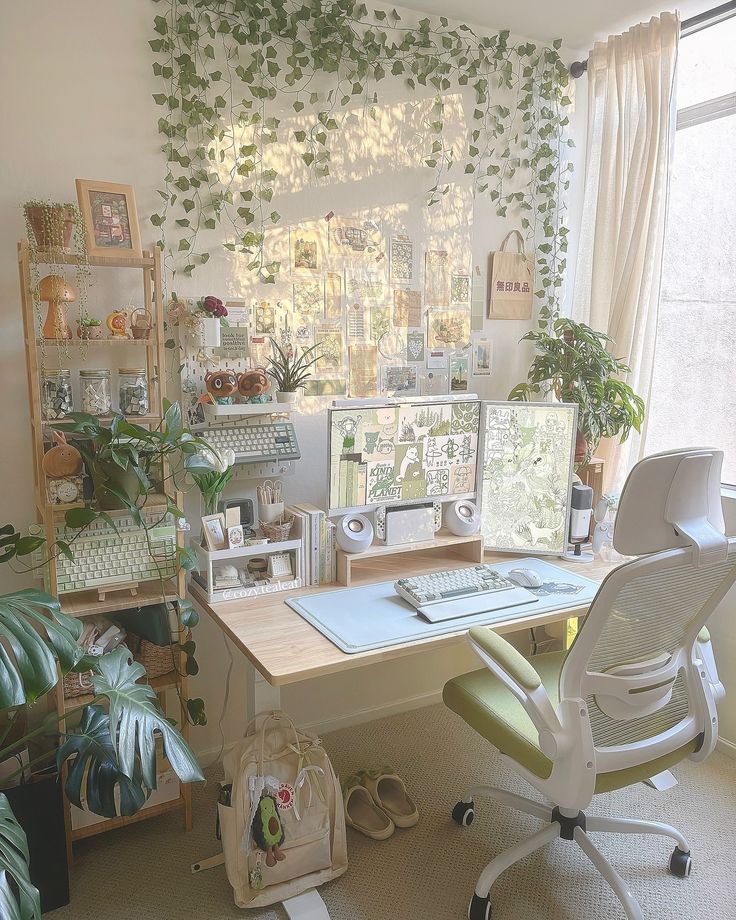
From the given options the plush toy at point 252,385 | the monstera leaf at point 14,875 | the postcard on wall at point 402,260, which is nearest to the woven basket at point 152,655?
the monstera leaf at point 14,875

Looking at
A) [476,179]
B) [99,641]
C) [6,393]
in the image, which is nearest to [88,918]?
[99,641]

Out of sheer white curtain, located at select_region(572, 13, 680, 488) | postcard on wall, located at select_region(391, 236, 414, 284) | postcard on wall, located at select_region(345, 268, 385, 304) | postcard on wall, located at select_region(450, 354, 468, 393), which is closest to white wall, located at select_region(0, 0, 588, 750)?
postcard on wall, located at select_region(345, 268, 385, 304)

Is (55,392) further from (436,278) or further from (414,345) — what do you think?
(436,278)

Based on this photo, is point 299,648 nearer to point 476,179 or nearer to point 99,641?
point 99,641

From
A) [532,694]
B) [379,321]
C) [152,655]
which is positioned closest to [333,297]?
[379,321]

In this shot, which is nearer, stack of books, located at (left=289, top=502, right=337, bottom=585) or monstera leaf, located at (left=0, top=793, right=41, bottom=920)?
monstera leaf, located at (left=0, top=793, right=41, bottom=920)

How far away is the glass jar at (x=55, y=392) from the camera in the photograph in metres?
1.94

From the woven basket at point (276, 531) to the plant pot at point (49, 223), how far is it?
97 centimetres

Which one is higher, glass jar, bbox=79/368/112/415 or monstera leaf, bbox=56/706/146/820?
glass jar, bbox=79/368/112/415

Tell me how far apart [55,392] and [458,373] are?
1.46 m

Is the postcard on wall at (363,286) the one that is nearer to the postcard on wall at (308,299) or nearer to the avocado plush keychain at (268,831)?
the postcard on wall at (308,299)

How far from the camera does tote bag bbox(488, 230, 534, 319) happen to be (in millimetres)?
2785

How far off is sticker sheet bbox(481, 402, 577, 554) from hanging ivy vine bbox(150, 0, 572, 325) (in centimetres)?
83

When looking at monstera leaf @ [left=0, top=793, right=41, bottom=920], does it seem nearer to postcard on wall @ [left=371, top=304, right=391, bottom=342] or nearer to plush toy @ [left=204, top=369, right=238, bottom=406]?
plush toy @ [left=204, top=369, right=238, bottom=406]
